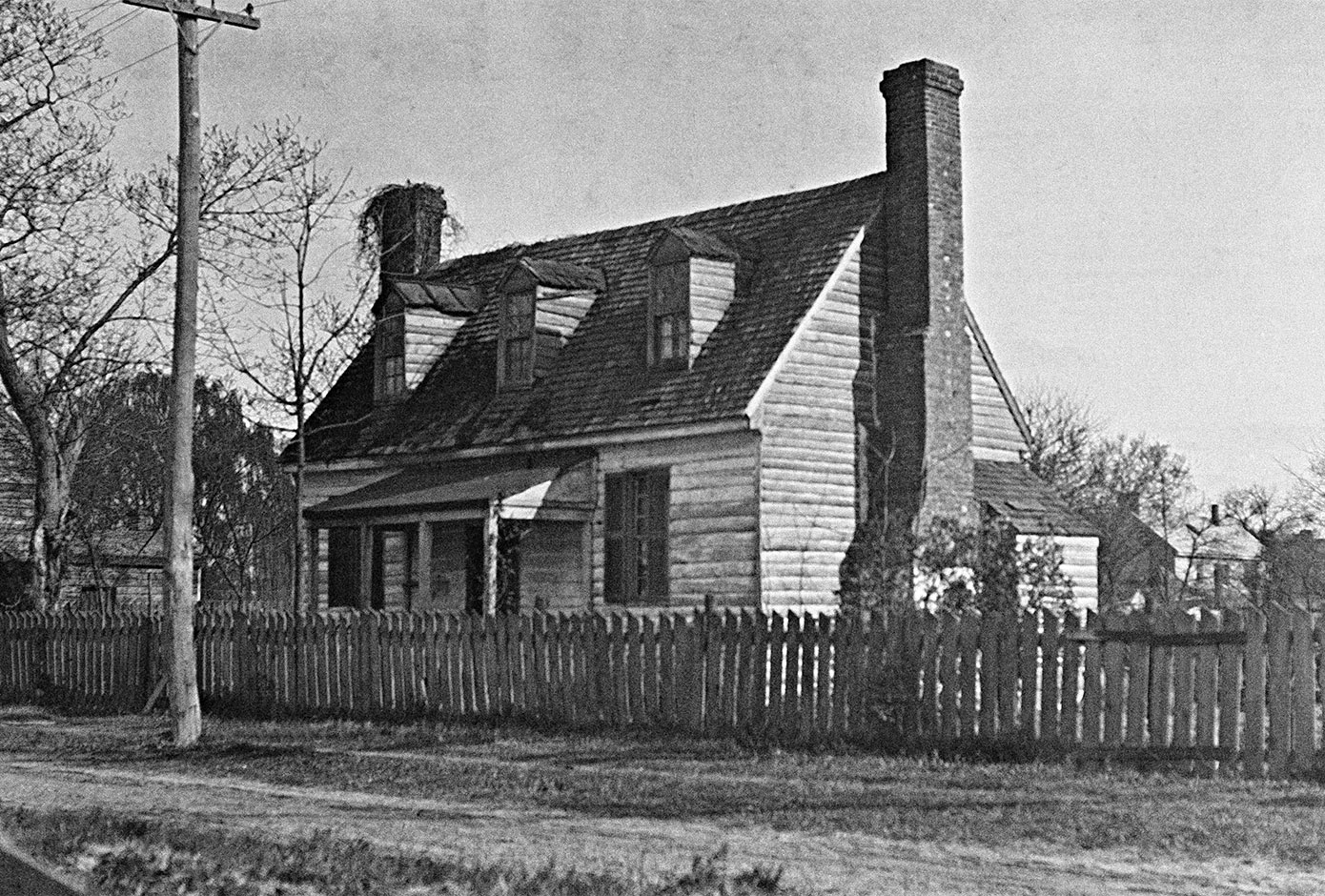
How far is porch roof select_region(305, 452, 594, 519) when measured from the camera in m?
26.4

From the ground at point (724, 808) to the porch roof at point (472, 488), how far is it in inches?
309

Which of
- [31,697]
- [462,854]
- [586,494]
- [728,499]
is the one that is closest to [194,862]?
[462,854]

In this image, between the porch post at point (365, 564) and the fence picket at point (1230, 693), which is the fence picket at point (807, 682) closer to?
the fence picket at point (1230, 693)

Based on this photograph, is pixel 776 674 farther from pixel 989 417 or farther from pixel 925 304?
pixel 989 417

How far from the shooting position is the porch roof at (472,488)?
2644 centimetres

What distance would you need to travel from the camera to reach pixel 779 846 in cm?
1066

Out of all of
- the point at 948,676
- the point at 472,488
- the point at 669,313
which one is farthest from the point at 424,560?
the point at 948,676

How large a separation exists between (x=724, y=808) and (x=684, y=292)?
48.5 feet

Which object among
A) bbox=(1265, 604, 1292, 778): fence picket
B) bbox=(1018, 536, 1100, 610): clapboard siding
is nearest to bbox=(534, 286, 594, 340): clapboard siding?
bbox=(1018, 536, 1100, 610): clapboard siding

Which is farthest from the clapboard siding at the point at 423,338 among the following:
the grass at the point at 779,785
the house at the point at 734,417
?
the grass at the point at 779,785

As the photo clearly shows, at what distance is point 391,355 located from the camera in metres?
32.1

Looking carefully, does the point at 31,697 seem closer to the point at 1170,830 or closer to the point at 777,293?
the point at 777,293

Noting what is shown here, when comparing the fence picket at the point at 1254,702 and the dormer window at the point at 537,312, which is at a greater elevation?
the dormer window at the point at 537,312

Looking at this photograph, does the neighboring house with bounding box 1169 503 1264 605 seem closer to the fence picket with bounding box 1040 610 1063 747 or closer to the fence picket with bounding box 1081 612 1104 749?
the fence picket with bounding box 1040 610 1063 747
